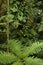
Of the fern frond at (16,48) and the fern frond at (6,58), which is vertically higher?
the fern frond at (16,48)

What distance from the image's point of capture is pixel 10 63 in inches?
92.7

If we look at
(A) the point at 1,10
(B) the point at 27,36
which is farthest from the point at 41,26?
(A) the point at 1,10

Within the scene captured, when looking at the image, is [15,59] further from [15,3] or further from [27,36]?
[15,3]

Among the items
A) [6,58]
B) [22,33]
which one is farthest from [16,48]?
[22,33]

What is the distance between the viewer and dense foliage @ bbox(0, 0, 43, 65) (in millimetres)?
2258

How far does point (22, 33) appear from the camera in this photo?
119 inches

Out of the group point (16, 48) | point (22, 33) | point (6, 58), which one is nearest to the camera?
point (6, 58)

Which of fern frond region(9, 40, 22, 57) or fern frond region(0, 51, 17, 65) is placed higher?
fern frond region(9, 40, 22, 57)

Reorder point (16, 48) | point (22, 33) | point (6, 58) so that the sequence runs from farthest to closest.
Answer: point (22, 33) → point (16, 48) → point (6, 58)

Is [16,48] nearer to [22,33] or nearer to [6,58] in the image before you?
[6,58]

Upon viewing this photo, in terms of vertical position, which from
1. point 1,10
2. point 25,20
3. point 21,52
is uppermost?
point 1,10

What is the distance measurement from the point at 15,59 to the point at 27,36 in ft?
2.78

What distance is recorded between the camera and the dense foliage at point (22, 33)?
226cm

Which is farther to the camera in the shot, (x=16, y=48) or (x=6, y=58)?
(x=16, y=48)
